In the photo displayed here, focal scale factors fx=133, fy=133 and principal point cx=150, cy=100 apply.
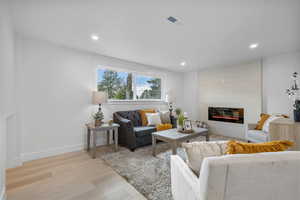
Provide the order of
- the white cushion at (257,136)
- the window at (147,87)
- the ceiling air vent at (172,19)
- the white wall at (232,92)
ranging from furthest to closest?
the window at (147,87) → the white wall at (232,92) → the white cushion at (257,136) → the ceiling air vent at (172,19)

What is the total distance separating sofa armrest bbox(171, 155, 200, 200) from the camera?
93 cm

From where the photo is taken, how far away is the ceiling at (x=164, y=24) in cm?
169

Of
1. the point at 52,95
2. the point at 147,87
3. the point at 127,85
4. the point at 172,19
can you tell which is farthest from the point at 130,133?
the point at 172,19

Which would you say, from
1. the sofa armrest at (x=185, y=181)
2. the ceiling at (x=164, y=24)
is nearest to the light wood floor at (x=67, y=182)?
the sofa armrest at (x=185, y=181)

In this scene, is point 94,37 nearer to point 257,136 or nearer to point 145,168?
point 145,168

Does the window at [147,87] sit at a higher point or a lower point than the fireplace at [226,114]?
higher

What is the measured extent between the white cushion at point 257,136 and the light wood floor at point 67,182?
2716 mm

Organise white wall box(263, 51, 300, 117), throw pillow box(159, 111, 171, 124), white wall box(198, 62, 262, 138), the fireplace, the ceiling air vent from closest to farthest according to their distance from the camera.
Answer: the ceiling air vent → white wall box(263, 51, 300, 117) → white wall box(198, 62, 262, 138) → throw pillow box(159, 111, 171, 124) → the fireplace

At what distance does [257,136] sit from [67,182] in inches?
143

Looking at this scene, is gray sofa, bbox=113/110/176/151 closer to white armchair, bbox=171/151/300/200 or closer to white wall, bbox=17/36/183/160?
white wall, bbox=17/36/183/160

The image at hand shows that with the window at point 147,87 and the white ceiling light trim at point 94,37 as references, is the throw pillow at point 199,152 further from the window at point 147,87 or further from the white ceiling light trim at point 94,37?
the window at point 147,87

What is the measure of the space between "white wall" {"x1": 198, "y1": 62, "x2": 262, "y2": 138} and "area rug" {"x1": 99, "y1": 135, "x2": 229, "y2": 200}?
2.35m

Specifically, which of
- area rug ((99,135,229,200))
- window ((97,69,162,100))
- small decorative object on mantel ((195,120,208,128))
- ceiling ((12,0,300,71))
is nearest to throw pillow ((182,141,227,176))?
area rug ((99,135,229,200))

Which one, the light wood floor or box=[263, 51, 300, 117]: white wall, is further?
box=[263, 51, 300, 117]: white wall
